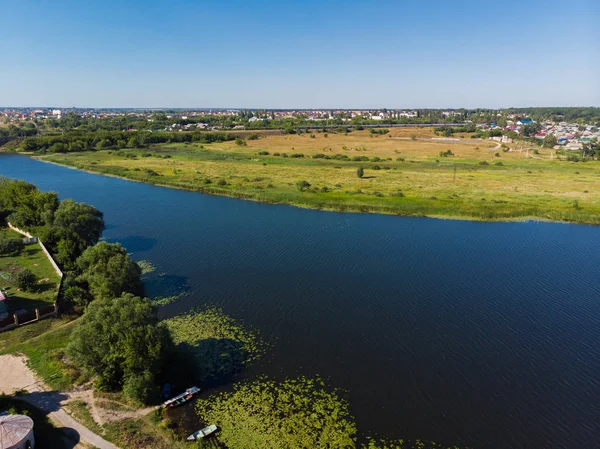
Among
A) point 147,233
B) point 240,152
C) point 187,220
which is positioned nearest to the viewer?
point 147,233

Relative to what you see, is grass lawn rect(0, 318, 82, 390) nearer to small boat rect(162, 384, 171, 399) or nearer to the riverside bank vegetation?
the riverside bank vegetation

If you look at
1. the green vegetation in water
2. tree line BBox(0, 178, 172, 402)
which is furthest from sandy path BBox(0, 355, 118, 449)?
the green vegetation in water

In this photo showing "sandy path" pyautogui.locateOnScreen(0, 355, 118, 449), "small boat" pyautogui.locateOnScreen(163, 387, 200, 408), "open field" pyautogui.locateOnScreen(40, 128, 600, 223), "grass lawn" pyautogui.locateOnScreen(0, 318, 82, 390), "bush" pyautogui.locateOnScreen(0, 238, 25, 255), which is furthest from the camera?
"open field" pyautogui.locateOnScreen(40, 128, 600, 223)

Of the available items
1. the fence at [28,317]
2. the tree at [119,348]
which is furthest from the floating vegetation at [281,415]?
the fence at [28,317]

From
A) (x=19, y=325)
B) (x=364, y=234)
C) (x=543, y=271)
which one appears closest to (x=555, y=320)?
(x=543, y=271)

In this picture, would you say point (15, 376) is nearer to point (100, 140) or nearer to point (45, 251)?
point (45, 251)

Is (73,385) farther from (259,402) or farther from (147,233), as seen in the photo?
(147,233)

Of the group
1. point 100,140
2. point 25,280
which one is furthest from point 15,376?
point 100,140
